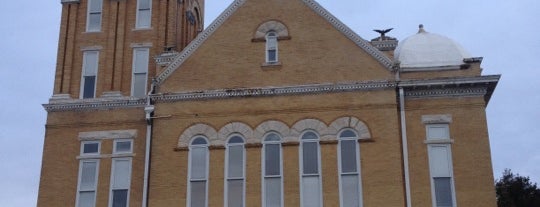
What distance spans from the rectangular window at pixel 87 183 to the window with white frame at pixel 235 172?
5279mm

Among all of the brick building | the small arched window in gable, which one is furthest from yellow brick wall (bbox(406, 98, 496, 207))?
the small arched window in gable

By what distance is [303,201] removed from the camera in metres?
25.1

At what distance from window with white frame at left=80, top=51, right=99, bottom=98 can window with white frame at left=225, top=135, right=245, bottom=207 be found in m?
6.73

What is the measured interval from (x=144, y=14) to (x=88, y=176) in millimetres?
7499

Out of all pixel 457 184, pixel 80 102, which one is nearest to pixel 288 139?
pixel 457 184

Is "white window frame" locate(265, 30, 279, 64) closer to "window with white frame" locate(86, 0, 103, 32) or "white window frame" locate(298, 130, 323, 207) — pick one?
"white window frame" locate(298, 130, 323, 207)

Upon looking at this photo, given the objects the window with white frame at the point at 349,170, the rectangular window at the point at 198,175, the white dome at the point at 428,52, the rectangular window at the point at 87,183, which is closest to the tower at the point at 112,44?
the rectangular window at the point at 87,183

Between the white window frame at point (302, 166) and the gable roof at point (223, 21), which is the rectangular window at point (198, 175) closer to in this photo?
the gable roof at point (223, 21)

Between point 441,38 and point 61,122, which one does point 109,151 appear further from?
point 441,38

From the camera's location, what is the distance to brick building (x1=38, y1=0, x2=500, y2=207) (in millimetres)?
25312

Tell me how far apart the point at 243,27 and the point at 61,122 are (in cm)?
808

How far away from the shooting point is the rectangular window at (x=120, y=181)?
26.9 meters

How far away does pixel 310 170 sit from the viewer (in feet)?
83.8

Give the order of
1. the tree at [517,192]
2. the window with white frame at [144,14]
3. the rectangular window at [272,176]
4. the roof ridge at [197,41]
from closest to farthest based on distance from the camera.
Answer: the rectangular window at [272,176]
the roof ridge at [197,41]
the window with white frame at [144,14]
the tree at [517,192]
